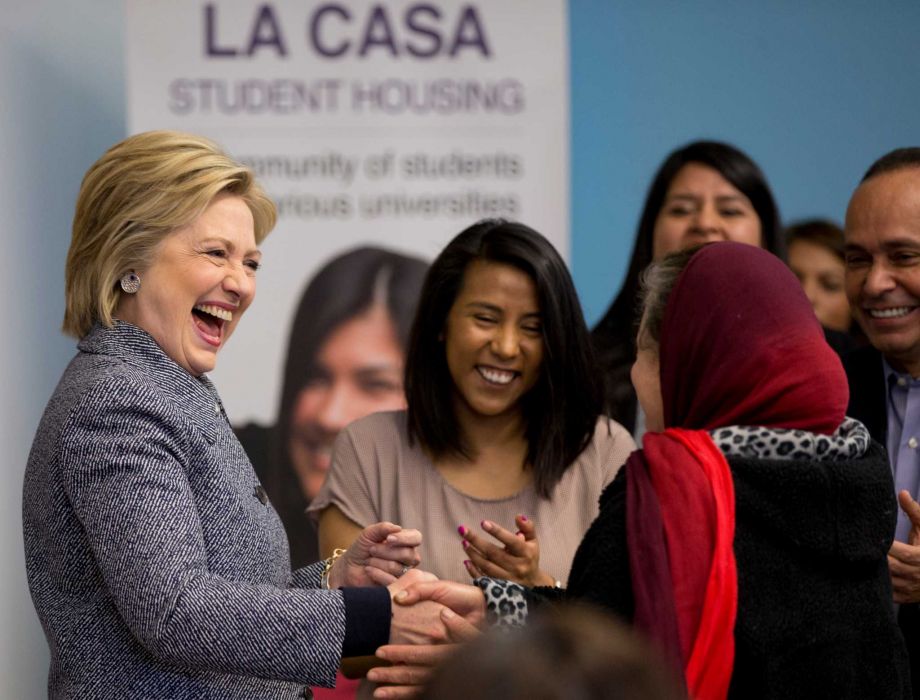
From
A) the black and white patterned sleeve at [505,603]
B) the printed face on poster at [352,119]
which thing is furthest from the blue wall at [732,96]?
the black and white patterned sleeve at [505,603]

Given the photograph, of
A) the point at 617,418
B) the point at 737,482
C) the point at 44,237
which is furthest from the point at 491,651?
the point at 44,237

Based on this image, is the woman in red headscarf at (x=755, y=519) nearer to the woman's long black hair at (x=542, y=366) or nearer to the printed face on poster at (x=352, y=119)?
the woman's long black hair at (x=542, y=366)

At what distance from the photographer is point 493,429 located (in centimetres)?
303

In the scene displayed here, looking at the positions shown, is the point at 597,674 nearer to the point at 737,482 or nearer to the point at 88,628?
the point at 737,482

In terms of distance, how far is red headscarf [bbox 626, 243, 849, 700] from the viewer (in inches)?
69.0

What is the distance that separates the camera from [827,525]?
1798 mm

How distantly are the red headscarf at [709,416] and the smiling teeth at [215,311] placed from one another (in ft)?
2.47

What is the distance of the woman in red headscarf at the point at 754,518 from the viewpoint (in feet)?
5.78

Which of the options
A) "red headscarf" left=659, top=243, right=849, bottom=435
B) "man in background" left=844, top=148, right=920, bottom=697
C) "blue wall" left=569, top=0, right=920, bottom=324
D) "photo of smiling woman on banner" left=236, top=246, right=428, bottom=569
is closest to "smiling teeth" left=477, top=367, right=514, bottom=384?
"man in background" left=844, top=148, right=920, bottom=697

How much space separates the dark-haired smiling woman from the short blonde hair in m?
0.97

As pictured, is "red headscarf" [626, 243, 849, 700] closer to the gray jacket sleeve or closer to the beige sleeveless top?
the gray jacket sleeve

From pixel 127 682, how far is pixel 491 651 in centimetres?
112

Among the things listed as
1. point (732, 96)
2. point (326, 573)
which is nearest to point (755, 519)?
point (326, 573)

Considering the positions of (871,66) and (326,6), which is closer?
(326,6)
